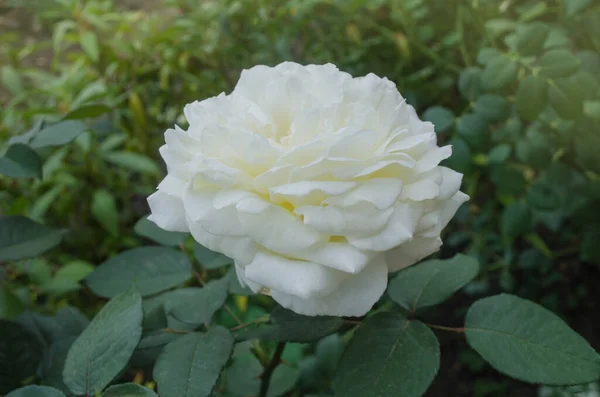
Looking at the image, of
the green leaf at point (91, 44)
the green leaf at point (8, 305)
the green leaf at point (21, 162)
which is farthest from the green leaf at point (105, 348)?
the green leaf at point (91, 44)

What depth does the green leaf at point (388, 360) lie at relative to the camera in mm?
444

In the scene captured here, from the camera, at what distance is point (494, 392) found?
4.82 feet

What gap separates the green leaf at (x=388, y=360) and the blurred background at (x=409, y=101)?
0.43m

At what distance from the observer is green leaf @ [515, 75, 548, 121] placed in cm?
85

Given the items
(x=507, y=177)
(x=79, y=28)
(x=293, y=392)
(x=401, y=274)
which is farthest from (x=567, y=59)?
(x=79, y=28)

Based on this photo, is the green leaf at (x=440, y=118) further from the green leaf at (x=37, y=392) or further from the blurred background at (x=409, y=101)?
the green leaf at (x=37, y=392)

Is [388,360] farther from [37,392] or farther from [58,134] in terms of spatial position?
[58,134]

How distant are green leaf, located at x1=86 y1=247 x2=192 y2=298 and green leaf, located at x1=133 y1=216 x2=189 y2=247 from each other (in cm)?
2

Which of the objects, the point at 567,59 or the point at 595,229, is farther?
the point at 595,229

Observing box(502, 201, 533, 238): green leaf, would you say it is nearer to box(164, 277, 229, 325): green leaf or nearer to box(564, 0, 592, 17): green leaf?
box(564, 0, 592, 17): green leaf

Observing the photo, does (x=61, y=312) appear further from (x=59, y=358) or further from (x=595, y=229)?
(x=595, y=229)

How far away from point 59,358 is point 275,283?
416mm

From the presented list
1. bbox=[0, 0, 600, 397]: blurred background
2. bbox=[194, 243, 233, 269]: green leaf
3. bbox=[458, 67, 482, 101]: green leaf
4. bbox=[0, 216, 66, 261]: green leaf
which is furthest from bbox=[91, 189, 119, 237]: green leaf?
bbox=[458, 67, 482, 101]: green leaf

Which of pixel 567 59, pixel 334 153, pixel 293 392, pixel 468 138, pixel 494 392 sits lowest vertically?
A: pixel 494 392
